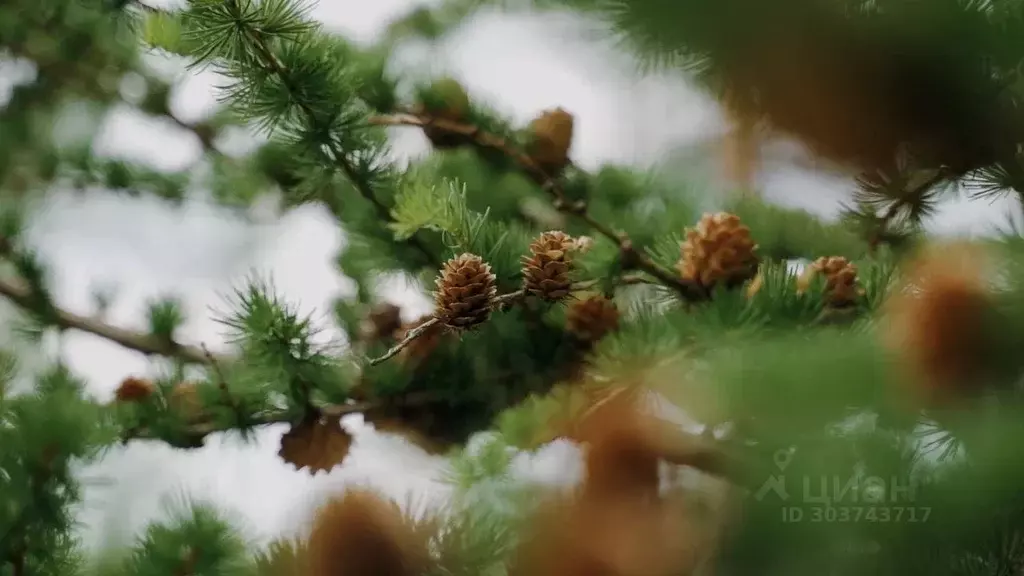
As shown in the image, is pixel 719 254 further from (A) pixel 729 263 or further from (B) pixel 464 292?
(B) pixel 464 292

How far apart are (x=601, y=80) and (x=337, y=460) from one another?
283 millimetres

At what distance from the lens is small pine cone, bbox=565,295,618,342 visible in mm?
393

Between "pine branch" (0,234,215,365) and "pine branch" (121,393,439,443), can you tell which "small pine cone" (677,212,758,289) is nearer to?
"pine branch" (121,393,439,443)

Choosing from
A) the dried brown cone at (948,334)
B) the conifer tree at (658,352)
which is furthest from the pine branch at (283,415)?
the dried brown cone at (948,334)

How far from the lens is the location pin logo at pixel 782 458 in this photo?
0.92ft

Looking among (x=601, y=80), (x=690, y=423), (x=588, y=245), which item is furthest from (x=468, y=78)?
(x=690, y=423)

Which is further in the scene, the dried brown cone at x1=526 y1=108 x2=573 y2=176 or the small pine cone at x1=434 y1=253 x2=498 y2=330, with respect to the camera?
the dried brown cone at x1=526 y1=108 x2=573 y2=176

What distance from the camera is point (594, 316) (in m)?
0.39

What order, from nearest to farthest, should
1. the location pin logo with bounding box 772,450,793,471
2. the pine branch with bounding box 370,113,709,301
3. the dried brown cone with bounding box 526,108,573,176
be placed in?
1. the location pin logo with bounding box 772,450,793,471
2. the pine branch with bounding box 370,113,709,301
3. the dried brown cone with bounding box 526,108,573,176

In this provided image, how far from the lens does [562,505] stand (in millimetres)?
324

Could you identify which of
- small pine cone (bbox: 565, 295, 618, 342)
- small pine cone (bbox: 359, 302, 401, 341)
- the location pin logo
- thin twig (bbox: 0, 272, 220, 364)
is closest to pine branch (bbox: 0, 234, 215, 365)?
thin twig (bbox: 0, 272, 220, 364)

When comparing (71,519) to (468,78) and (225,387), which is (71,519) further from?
(468,78)

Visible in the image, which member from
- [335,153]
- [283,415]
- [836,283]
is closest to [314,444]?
[283,415]

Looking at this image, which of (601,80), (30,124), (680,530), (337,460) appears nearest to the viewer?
(680,530)
